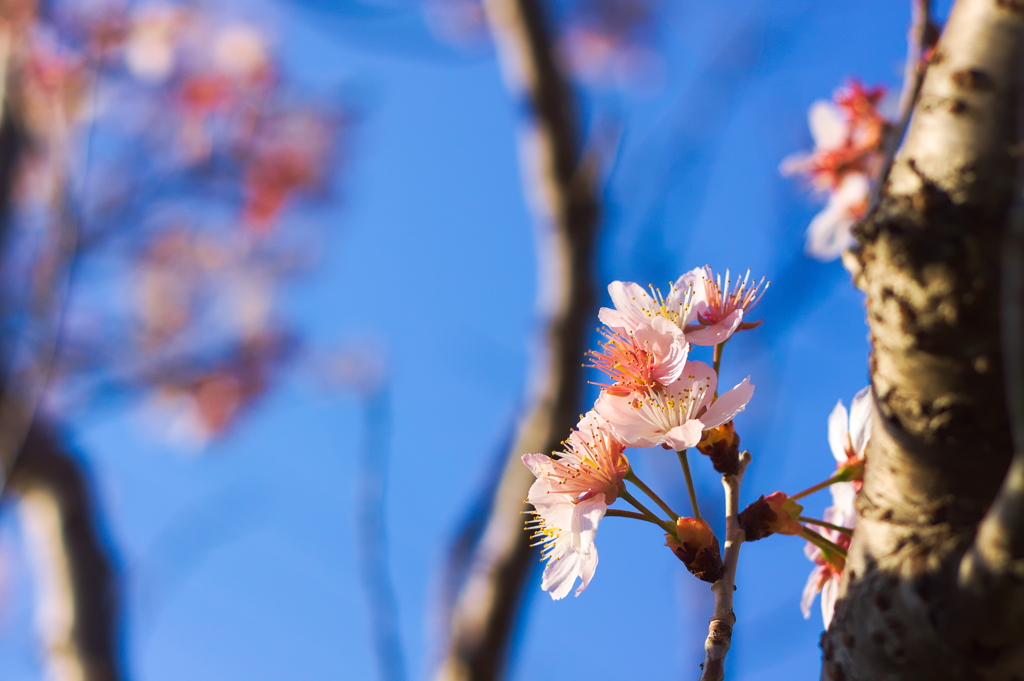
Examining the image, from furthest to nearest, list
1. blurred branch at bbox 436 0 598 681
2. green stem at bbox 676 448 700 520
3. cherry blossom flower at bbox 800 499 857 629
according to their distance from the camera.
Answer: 1. blurred branch at bbox 436 0 598 681
2. cherry blossom flower at bbox 800 499 857 629
3. green stem at bbox 676 448 700 520

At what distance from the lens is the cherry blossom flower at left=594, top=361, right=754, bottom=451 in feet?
2.53

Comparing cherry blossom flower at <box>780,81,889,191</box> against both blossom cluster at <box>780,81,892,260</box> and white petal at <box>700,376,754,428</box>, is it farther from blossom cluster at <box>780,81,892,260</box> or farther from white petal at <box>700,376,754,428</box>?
white petal at <box>700,376,754,428</box>

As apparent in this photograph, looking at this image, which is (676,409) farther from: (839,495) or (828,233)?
(828,233)

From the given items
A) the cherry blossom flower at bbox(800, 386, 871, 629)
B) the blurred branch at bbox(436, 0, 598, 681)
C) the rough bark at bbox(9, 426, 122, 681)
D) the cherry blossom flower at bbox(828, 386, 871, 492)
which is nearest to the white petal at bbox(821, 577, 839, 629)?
the cherry blossom flower at bbox(800, 386, 871, 629)

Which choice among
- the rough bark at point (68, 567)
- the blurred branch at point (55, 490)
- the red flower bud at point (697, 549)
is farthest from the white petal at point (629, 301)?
the rough bark at point (68, 567)

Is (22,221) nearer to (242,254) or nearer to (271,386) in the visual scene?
(242,254)

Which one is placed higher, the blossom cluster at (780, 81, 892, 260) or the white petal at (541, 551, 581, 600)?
the blossom cluster at (780, 81, 892, 260)

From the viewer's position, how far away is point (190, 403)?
8039mm

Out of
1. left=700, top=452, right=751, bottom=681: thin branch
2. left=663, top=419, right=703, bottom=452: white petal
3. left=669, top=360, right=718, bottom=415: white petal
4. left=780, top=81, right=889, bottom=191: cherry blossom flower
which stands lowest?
left=700, top=452, right=751, bottom=681: thin branch

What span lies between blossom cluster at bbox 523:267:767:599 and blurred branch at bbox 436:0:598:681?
4.28ft

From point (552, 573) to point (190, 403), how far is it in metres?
8.03

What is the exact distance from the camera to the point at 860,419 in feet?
2.88

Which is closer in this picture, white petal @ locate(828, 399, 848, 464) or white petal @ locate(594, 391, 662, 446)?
white petal @ locate(594, 391, 662, 446)

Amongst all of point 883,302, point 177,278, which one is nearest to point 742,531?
point 883,302
